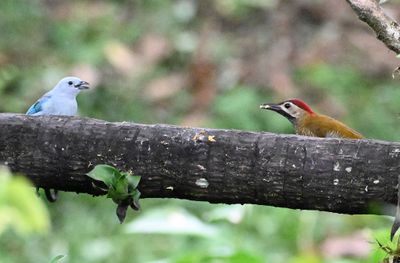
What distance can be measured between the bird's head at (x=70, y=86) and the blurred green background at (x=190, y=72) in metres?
1.39

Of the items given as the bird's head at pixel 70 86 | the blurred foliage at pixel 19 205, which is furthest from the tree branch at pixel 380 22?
the bird's head at pixel 70 86

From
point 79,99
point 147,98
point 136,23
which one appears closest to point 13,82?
point 79,99

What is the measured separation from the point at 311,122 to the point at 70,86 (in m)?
0.87

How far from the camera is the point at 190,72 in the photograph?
6.46 meters

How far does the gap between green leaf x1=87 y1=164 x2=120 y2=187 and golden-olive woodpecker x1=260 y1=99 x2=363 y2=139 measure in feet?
2.97

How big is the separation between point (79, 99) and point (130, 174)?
3.78 metres

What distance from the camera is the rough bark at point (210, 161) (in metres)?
2.03

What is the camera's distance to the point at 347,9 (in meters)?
6.96

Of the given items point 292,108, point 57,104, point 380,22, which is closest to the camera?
point 380,22

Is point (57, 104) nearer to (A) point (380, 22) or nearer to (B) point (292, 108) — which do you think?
(B) point (292, 108)

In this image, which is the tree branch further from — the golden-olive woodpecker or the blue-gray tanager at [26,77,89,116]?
the blue-gray tanager at [26,77,89,116]

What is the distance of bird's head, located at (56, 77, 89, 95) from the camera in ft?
10.9

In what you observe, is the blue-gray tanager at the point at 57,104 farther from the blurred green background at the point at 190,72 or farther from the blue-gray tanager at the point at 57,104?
the blurred green background at the point at 190,72

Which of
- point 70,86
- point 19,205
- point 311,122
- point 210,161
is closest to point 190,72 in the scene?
point 70,86
